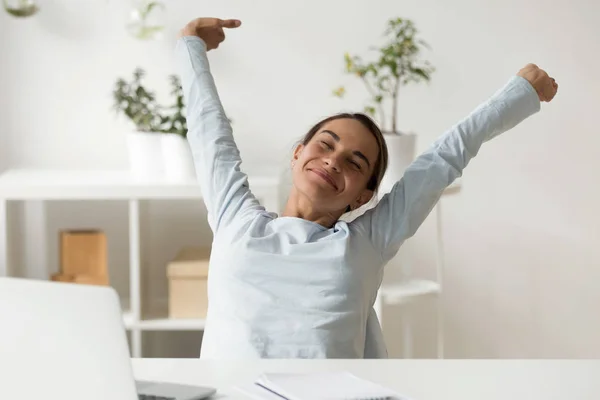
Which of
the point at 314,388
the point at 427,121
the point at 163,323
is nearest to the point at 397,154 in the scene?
the point at 427,121

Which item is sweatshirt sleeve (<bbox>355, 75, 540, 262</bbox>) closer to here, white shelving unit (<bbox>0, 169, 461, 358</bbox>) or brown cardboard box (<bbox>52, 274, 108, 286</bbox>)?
white shelving unit (<bbox>0, 169, 461, 358</bbox>)

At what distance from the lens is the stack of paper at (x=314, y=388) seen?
0.96 m

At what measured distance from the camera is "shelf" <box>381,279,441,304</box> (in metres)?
2.69

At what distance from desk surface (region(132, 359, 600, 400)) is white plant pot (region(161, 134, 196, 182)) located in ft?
5.20

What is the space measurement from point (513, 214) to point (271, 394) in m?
2.38

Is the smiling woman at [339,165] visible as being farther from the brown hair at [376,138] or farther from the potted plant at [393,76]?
the potted plant at [393,76]

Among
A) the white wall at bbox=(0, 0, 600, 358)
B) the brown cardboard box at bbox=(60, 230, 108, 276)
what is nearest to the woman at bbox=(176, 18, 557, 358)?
the brown cardboard box at bbox=(60, 230, 108, 276)

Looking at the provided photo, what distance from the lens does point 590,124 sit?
3.22 meters

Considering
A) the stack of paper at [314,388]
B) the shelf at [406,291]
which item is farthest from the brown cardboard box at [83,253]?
the stack of paper at [314,388]

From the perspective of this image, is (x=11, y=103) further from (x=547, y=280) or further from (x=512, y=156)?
(x=547, y=280)

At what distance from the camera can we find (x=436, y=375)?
1092 millimetres

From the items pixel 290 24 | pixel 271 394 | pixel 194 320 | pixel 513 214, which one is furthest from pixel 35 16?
pixel 271 394

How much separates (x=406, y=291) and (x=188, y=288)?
0.62 metres

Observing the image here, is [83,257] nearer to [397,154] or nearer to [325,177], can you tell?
[397,154]
